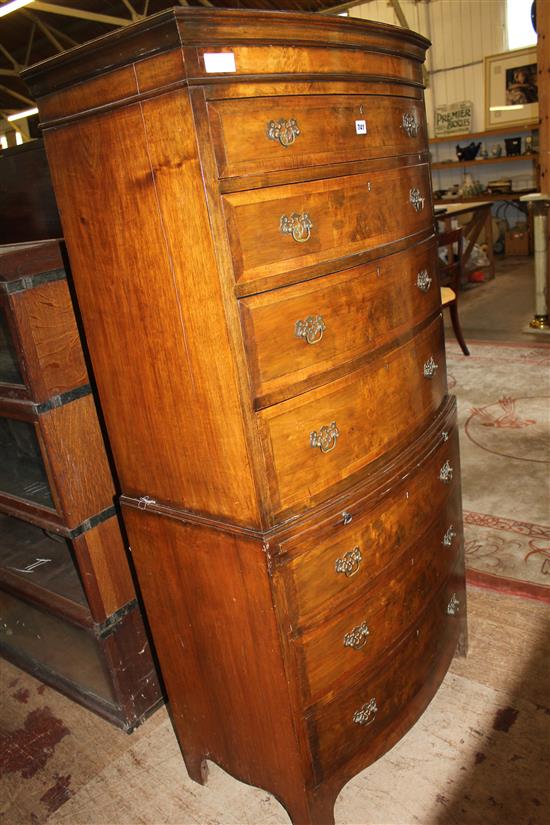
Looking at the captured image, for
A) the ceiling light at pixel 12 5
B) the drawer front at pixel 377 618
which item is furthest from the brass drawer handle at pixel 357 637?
the ceiling light at pixel 12 5

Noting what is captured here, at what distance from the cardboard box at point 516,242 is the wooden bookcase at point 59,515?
8504mm

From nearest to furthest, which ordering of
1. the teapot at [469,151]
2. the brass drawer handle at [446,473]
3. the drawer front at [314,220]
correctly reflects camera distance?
the drawer front at [314,220] < the brass drawer handle at [446,473] < the teapot at [469,151]

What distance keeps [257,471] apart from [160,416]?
0.29 m

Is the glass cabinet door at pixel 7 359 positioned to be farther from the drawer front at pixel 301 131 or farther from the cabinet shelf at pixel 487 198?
the cabinet shelf at pixel 487 198

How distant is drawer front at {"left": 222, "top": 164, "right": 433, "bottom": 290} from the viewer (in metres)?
1.25

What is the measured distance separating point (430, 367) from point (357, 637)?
0.75 metres

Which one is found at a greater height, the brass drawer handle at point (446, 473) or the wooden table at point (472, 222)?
the wooden table at point (472, 222)

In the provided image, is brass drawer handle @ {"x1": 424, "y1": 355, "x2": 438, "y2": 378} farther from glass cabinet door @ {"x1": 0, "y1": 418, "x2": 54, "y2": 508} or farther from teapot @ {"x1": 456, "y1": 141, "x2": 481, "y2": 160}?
teapot @ {"x1": 456, "y1": 141, "x2": 481, "y2": 160}

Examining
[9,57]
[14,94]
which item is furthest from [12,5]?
[14,94]

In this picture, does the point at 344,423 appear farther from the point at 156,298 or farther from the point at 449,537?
the point at 449,537

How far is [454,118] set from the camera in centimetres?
1059

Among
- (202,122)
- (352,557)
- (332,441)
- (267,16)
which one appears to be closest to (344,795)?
(352,557)

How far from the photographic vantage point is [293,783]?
1578 mm

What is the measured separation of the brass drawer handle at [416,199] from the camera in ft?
5.42
